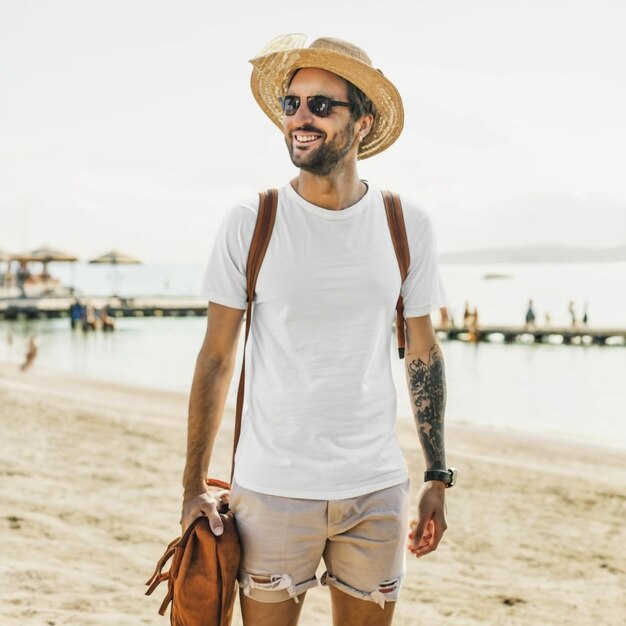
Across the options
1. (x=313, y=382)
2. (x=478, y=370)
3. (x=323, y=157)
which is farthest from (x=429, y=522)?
(x=478, y=370)

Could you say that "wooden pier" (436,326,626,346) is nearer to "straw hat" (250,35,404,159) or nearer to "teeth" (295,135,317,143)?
"straw hat" (250,35,404,159)

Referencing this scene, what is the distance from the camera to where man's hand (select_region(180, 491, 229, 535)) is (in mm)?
1894

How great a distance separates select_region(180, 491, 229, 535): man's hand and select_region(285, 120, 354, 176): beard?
35.8 inches

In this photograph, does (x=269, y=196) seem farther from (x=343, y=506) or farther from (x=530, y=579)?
(x=530, y=579)

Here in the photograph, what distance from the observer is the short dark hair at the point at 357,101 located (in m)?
2.08

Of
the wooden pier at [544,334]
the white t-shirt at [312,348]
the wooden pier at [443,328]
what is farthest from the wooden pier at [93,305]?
the white t-shirt at [312,348]

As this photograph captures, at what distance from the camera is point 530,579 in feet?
16.4

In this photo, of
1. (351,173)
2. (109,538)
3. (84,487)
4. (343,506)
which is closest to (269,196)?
(351,173)

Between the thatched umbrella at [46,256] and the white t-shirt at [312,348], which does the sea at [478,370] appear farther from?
the white t-shirt at [312,348]

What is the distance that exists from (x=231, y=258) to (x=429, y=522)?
0.93 meters

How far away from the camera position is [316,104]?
2.03 metres

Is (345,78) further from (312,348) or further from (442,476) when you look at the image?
(442,476)

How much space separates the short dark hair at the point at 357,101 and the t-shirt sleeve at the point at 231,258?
427 millimetres

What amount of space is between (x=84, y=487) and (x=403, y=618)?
139 inches
